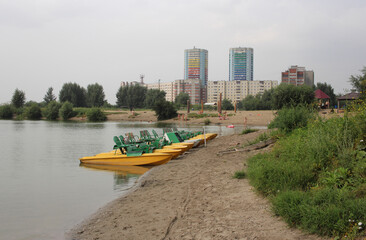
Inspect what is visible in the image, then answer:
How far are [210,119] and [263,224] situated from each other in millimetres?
63925

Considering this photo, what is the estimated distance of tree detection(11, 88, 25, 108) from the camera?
10550 cm

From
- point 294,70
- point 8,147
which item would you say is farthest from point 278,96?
point 294,70

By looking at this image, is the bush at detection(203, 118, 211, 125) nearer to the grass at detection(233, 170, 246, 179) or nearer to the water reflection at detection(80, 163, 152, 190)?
the water reflection at detection(80, 163, 152, 190)

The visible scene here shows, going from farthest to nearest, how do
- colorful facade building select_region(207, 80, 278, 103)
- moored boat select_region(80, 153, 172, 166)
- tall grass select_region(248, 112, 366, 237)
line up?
colorful facade building select_region(207, 80, 278, 103)
moored boat select_region(80, 153, 172, 166)
tall grass select_region(248, 112, 366, 237)

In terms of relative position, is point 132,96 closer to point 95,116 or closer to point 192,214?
point 95,116

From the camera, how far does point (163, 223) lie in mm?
7402

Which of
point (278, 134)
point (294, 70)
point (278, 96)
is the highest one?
point (294, 70)

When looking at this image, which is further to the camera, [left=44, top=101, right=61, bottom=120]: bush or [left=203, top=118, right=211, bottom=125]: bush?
[left=44, top=101, right=61, bottom=120]: bush

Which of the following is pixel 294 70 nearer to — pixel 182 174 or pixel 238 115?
pixel 238 115

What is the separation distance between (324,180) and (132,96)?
12716cm

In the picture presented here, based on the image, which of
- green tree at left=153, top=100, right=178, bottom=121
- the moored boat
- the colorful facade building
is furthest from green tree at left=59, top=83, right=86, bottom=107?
the moored boat

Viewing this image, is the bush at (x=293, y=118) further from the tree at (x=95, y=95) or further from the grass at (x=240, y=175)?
the tree at (x=95, y=95)

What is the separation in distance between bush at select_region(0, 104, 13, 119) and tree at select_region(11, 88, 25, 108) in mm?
5146

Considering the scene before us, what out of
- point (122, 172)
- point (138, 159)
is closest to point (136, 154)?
point (138, 159)
